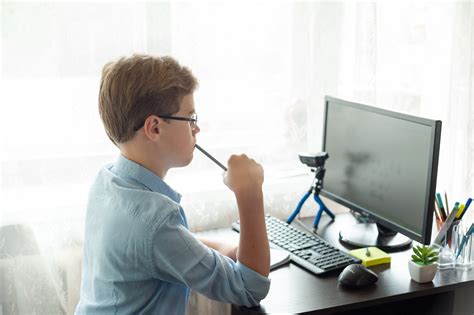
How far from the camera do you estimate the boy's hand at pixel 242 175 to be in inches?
58.8

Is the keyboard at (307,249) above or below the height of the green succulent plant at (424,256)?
below

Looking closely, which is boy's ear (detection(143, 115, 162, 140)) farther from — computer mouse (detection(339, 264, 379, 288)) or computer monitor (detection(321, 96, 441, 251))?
computer monitor (detection(321, 96, 441, 251))

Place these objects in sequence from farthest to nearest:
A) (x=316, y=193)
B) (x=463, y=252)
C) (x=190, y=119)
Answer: (x=316, y=193)
(x=463, y=252)
(x=190, y=119)

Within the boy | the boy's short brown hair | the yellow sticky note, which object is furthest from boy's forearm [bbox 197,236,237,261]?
the boy's short brown hair

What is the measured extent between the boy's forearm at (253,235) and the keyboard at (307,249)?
26cm

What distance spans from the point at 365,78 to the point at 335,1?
0.26 metres

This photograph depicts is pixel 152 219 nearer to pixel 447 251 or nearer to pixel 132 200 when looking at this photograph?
pixel 132 200

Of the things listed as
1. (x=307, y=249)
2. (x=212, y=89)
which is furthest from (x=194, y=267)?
(x=212, y=89)

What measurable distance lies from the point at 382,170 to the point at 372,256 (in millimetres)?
238

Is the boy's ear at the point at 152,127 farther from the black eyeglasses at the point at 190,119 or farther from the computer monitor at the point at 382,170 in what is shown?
the computer monitor at the point at 382,170

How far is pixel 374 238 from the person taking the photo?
6.31 feet

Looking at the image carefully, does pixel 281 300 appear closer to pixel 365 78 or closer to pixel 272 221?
pixel 272 221

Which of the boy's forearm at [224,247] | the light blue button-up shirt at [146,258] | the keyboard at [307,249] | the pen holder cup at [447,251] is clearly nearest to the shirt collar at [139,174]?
the light blue button-up shirt at [146,258]

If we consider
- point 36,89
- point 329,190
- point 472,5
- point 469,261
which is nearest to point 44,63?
point 36,89
